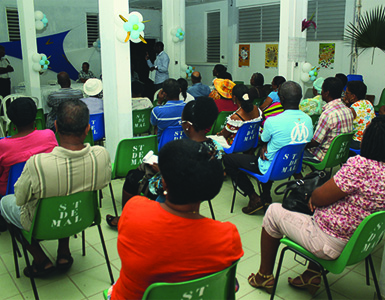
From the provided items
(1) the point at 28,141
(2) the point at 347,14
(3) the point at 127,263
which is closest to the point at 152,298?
(3) the point at 127,263

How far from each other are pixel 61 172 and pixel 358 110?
322 centimetres

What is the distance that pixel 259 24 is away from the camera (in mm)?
9555

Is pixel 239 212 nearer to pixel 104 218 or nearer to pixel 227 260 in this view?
pixel 104 218

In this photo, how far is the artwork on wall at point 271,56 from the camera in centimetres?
921

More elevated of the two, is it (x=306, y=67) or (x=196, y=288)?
(x=306, y=67)

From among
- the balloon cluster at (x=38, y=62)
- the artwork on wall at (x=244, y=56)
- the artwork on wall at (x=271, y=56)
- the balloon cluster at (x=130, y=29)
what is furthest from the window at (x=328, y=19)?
the balloon cluster at (x=38, y=62)

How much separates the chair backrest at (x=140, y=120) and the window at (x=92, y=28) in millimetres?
5852

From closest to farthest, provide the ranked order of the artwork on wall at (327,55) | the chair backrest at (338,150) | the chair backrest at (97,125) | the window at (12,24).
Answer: the chair backrest at (338,150), the chair backrest at (97,125), the artwork on wall at (327,55), the window at (12,24)

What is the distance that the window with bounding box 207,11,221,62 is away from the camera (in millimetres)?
10602

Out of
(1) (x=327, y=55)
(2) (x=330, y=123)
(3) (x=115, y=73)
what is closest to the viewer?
(2) (x=330, y=123)

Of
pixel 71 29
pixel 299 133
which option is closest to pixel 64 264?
pixel 299 133

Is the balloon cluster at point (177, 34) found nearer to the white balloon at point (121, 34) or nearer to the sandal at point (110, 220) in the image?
the white balloon at point (121, 34)

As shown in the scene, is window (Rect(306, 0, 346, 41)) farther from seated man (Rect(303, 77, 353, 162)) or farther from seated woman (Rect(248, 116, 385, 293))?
seated woman (Rect(248, 116, 385, 293))

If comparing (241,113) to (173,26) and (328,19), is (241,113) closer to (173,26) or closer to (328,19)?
(173,26)
